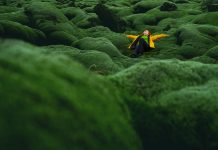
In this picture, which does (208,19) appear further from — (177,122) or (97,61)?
(177,122)

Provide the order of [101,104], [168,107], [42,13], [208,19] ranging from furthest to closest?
[208,19]
[42,13]
[168,107]
[101,104]

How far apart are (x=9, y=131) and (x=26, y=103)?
1.39ft

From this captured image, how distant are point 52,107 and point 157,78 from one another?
401 cm

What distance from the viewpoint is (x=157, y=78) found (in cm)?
839

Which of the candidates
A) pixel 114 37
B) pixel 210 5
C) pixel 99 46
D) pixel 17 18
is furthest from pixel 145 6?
pixel 99 46

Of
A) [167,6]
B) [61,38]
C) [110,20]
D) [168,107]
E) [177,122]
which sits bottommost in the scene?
[167,6]

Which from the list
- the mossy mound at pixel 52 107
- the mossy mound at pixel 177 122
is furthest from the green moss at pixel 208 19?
the mossy mound at pixel 52 107

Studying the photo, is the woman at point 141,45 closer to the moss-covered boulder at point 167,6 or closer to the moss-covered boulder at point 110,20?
the moss-covered boulder at point 110,20

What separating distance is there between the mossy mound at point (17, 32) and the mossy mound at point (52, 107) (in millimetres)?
20471

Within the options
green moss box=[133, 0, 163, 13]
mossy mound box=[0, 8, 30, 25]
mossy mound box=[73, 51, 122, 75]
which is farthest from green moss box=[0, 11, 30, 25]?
green moss box=[133, 0, 163, 13]

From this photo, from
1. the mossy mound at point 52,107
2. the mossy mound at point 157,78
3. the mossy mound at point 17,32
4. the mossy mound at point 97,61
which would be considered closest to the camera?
the mossy mound at point 52,107

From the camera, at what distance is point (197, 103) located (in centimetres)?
797

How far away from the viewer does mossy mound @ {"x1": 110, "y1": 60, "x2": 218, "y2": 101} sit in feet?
26.3

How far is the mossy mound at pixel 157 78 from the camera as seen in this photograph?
316 inches
